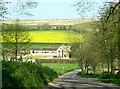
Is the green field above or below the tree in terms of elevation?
below

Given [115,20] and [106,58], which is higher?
[115,20]

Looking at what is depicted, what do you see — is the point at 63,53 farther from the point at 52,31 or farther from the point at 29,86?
the point at 29,86

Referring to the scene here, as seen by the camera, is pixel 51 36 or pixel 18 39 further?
pixel 51 36

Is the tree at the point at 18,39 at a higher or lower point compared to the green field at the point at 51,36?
higher

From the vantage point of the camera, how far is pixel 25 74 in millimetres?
16516

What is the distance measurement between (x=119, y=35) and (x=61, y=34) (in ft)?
245

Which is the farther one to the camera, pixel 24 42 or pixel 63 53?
pixel 63 53

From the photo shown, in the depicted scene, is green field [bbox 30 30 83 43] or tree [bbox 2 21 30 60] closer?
tree [bbox 2 21 30 60]

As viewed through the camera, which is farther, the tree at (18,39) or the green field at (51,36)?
the green field at (51,36)

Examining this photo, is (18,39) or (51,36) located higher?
(18,39)

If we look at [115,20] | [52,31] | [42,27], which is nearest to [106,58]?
[115,20]

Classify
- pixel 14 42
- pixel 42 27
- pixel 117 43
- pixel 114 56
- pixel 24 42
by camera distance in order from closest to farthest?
1. pixel 117 43
2. pixel 114 56
3. pixel 14 42
4. pixel 24 42
5. pixel 42 27

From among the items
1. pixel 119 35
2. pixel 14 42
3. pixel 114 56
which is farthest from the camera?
pixel 14 42

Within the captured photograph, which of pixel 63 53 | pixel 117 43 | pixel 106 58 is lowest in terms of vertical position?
pixel 63 53
